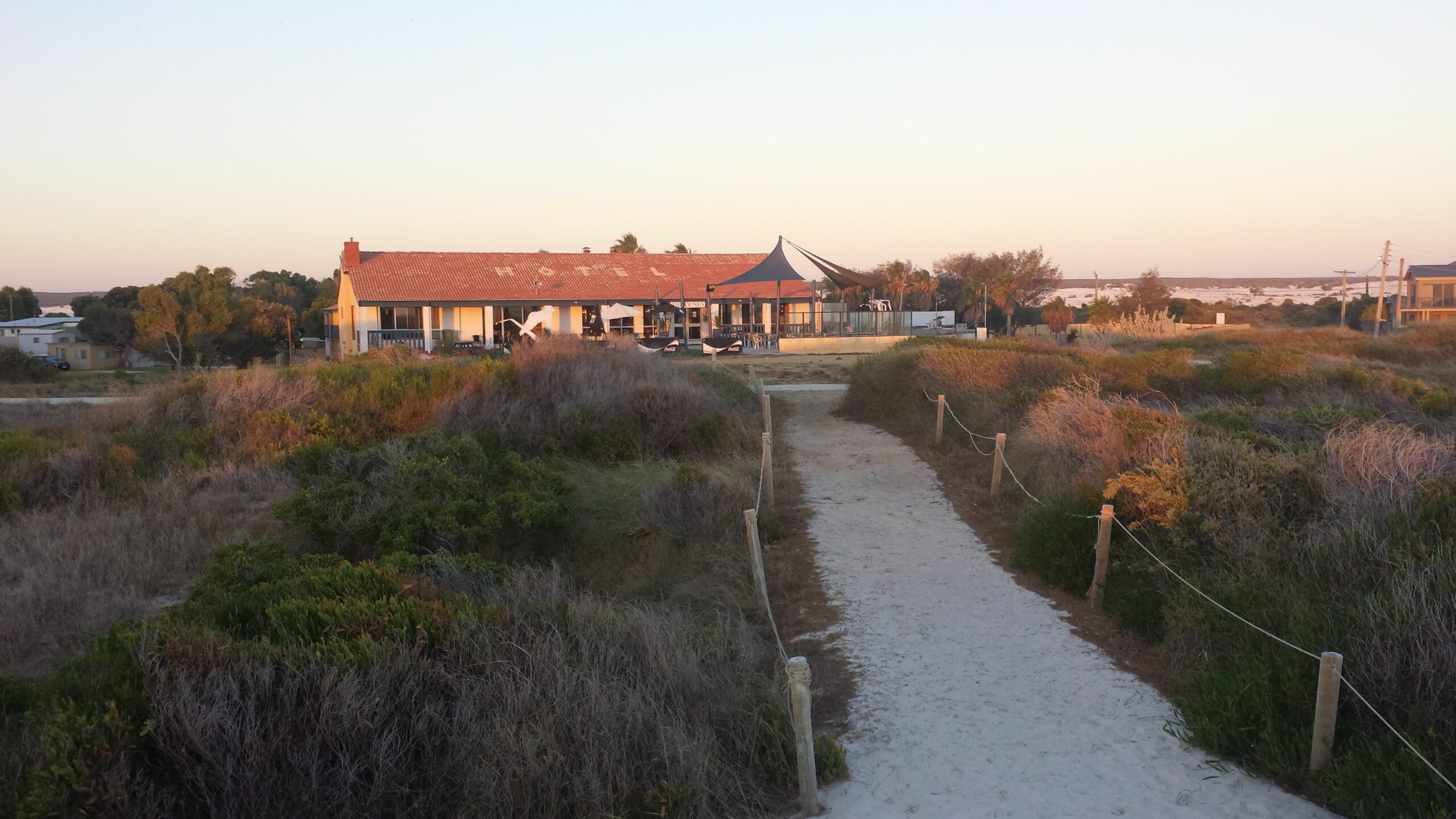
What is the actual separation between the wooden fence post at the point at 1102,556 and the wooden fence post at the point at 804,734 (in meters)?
3.67

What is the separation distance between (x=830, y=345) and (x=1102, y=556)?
2637 centimetres

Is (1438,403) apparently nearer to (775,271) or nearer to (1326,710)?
(1326,710)

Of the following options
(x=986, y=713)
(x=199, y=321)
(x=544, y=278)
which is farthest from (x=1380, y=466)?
(x=199, y=321)

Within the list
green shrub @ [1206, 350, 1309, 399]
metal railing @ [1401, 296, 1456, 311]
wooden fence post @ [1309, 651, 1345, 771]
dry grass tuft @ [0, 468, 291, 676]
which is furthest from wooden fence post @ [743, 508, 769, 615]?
metal railing @ [1401, 296, 1456, 311]

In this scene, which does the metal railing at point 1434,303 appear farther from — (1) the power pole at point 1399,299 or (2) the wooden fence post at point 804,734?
(2) the wooden fence post at point 804,734

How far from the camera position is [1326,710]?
490 centimetres

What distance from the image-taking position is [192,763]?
4.88 meters

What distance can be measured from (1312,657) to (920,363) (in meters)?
13.9

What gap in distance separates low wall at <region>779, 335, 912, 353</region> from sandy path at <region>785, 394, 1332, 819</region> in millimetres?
23823

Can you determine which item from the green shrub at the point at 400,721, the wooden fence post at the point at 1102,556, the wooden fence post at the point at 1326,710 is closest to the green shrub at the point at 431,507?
the green shrub at the point at 400,721

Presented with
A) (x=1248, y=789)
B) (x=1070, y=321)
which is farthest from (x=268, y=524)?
(x=1070, y=321)

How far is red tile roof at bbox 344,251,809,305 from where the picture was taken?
38250 mm

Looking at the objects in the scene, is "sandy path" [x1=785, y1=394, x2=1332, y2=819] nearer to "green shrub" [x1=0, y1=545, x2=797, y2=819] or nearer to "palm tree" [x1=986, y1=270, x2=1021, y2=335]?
"green shrub" [x1=0, y1=545, x2=797, y2=819]

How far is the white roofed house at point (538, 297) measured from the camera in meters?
37.7
